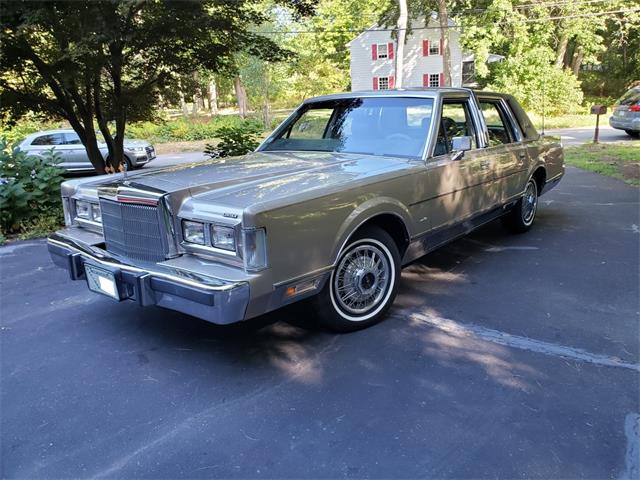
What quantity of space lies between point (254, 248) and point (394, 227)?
150cm

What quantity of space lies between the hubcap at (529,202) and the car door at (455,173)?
1.22 metres

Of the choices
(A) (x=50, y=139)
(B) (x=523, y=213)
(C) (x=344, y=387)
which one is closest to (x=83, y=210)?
(C) (x=344, y=387)

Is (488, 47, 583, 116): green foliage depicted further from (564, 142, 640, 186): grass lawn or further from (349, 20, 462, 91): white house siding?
(564, 142, 640, 186): grass lawn

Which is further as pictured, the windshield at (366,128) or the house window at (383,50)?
the house window at (383,50)

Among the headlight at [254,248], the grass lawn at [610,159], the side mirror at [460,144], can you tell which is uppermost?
the side mirror at [460,144]

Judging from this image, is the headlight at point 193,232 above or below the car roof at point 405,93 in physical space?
below

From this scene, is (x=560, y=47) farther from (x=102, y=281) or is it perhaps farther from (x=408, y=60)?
(x=102, y=281)

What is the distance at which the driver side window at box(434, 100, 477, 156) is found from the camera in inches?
177

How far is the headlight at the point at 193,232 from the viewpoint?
324 cm

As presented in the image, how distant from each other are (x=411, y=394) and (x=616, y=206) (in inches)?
241

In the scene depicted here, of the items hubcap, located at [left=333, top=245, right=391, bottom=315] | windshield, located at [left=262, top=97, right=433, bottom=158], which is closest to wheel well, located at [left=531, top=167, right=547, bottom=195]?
windshield, located at [left=262, top=97, right=433, bottom=158]

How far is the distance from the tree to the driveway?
4.59 metres

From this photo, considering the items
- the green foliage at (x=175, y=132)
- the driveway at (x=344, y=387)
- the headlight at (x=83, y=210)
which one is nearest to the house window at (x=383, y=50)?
the green foliage at (x=175, y=132)

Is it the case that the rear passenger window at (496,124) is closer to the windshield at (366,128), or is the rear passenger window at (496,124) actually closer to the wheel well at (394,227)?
the windshield at (366,128)
